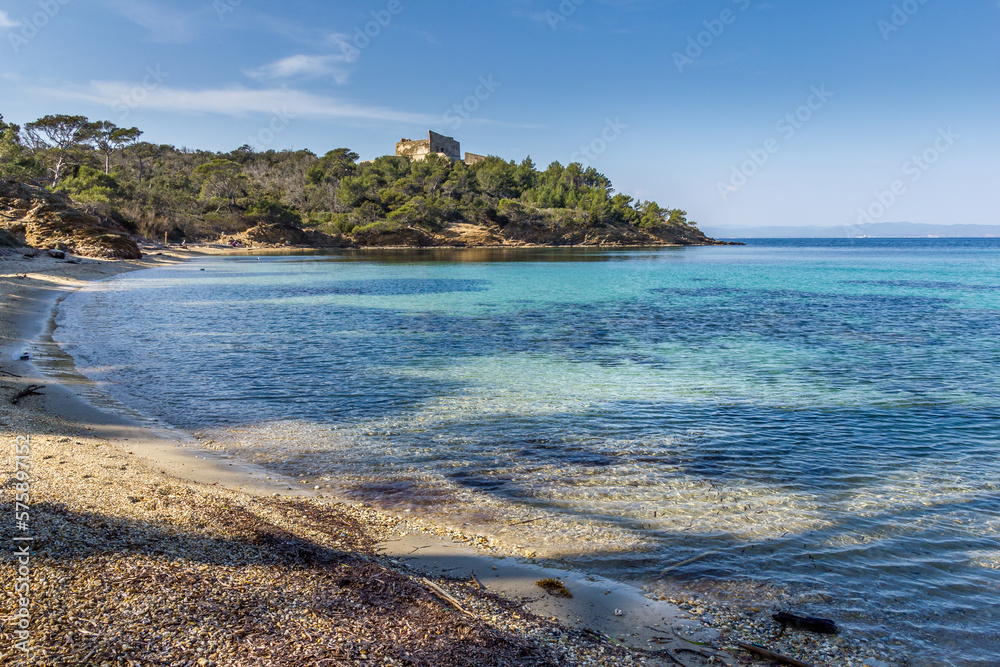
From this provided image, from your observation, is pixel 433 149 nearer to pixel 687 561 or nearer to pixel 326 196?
pixel 326 196

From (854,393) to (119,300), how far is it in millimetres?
26061

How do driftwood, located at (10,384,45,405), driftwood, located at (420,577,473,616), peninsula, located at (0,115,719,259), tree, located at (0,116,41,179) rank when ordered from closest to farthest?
1. driftwood, located at (420,577,473,616)
2. driftwood, located at (10,384,45,405)
3. tree, located at (0,116,41,179)
4. peninsula, located at (0,115,719,259)

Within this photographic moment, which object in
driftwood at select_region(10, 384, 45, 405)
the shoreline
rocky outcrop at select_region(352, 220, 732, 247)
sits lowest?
the shoreline

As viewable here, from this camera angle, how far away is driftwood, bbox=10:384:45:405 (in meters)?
7.82

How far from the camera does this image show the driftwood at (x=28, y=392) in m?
7.82

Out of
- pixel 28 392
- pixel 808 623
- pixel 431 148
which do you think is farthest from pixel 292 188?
pixel 808 623

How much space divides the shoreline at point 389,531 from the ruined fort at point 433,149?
389 ft

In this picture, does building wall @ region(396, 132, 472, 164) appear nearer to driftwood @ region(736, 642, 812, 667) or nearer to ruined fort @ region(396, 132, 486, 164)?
ruined fort @ region(396, 132, 486, 164)

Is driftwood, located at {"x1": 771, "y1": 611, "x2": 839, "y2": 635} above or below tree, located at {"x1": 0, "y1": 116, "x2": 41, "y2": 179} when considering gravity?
below

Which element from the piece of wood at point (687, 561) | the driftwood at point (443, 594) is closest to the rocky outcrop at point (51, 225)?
the driftwood at point (443, 594)

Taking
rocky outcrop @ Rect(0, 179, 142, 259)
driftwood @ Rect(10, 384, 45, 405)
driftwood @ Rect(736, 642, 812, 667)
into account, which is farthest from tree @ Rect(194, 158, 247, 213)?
driftwood @ Rect(736, 642, 812, 667)

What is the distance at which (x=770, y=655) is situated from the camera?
3434mm

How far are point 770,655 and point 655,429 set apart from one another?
5.01m

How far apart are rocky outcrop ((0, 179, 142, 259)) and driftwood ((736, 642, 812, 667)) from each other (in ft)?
146
